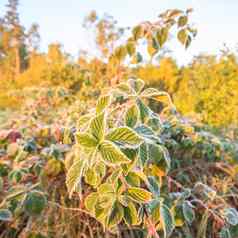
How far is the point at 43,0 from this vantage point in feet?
9.23

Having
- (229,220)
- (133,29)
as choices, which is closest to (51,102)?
(133,29)

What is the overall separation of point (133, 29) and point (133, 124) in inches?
23.8

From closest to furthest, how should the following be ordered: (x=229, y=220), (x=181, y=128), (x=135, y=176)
Answer: (x=135, y=176) < (x=229, y=220) < (x=181, y=128)

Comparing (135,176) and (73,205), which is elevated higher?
(135,176)

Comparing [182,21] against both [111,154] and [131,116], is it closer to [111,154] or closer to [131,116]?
[131,116]

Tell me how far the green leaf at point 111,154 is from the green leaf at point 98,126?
2 cm

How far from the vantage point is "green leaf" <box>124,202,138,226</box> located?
1.93 ft

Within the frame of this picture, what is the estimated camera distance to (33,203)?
97 cm

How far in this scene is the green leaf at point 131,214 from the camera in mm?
589

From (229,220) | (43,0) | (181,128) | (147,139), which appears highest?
(43,0)

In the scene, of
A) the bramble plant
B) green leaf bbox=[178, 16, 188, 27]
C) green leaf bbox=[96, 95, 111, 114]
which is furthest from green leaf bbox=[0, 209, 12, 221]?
green leaf bbox=[178, 16, 188, 27]

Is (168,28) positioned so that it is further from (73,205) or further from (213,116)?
(213,116)

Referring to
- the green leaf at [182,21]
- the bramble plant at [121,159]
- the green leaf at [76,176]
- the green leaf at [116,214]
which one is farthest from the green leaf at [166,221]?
the green leaf at [182,21]

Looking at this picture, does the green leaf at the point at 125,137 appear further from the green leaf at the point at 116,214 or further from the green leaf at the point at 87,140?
the green leaf at the point at 116,214
